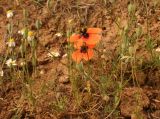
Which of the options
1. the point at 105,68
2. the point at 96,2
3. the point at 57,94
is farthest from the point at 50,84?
the point at 96,2

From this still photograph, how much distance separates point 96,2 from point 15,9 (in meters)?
0.52

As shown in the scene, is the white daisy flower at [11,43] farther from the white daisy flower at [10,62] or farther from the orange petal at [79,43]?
the orange petal at [79,43]

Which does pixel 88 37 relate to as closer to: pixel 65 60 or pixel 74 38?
pixel 74 38

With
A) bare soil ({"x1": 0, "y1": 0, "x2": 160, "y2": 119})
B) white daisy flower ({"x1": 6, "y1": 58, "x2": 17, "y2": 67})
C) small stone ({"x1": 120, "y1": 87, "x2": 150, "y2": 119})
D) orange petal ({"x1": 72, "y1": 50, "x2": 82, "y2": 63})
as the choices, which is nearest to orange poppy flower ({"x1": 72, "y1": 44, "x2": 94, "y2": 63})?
orange petal ({"x1": 72, "y1": 50, "x2": 82, "y2": 63})

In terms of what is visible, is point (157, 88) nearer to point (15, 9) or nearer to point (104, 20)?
point (104, 20)

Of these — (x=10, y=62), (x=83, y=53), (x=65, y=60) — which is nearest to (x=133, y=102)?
(x=83, y=53)

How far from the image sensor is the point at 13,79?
2447 millimetres

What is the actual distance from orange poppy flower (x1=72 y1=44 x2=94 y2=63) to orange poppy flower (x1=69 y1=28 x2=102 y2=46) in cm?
3

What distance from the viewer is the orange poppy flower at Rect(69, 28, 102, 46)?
7.43 ft

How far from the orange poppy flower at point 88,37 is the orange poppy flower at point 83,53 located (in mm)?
34

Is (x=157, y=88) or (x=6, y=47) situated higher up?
(x=6, y=47)

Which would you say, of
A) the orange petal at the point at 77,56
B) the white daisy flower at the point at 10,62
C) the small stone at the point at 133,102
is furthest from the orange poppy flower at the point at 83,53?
the white daisy flower at the point at 10,62

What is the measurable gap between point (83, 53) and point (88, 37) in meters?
0.09

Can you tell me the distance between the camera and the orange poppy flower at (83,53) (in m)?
2.27
